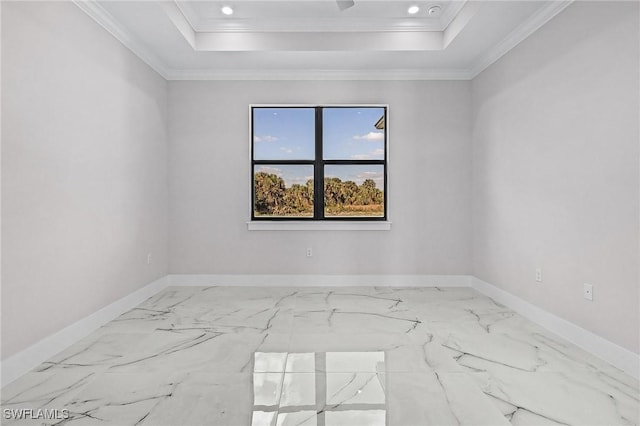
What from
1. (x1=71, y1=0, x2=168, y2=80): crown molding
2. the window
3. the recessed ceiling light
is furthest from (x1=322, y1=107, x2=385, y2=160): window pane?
(x1=71, y1=0, x2=168, y2=80): crown molding

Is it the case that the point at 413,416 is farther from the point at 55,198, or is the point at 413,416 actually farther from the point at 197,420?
the point at 55,198

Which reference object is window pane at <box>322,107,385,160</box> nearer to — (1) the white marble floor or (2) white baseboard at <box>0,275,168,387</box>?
(1) the white marble floor

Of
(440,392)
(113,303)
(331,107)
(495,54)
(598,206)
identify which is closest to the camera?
(440,392)

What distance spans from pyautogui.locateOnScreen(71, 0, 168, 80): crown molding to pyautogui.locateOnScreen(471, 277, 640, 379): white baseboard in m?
4.49

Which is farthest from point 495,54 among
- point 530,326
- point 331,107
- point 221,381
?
point 221,381

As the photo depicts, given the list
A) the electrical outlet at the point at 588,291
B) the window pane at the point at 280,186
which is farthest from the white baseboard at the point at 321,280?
the electrical outlet at the point at 588,291

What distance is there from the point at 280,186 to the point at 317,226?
0.69 meters

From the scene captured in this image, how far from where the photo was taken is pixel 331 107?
437cm

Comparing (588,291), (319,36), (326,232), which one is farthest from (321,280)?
(319,36)

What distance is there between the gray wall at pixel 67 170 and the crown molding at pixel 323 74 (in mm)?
672

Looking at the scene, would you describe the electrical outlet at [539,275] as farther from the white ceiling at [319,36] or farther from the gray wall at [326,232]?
the white ceiling at [319,36]

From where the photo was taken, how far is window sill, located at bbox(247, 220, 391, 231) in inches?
171

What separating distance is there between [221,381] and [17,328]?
Answer: 1305mm

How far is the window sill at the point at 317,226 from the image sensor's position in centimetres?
434
